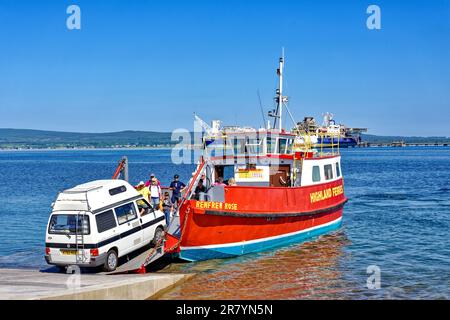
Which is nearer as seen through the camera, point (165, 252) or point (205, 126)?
point (165, 252)

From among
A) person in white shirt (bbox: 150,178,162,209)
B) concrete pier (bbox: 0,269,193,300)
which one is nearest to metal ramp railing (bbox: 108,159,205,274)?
concrete pier (bbox: 0,269,193,300)

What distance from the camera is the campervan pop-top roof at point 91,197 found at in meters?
13.2

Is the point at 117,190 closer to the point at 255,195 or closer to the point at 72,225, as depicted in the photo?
the point at 72,225

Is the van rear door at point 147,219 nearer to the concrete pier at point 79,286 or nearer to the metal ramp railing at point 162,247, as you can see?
the metal ramp railing at point 162,247

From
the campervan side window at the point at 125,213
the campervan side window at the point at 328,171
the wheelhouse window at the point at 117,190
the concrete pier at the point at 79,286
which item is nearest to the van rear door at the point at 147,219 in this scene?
the campervan side window at the point at 125,213

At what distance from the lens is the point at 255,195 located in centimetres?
1678

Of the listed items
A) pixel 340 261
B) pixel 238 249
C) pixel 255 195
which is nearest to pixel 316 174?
pixel 340 261

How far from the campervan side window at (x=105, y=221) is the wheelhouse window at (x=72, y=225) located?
0.31 metres

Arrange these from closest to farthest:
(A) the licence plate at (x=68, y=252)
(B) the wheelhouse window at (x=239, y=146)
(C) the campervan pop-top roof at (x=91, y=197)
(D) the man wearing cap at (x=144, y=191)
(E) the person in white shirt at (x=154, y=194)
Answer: (A) the licence plate at (x=68, y=252) → (C) the campervan pop-top roof at (x=91, y=197) → (D) the man wearing cap at (x=144, y=191) → (E) the person in white shirt at (x=154, y=194) → (B) the wheelhouse window at (x=239, y=146)

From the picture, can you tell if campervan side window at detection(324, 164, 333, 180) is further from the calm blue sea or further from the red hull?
the calm blue sea
